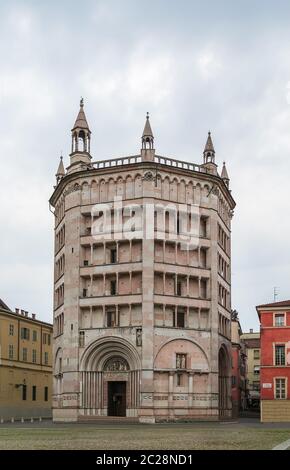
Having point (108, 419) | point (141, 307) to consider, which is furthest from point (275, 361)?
point (108, 419)

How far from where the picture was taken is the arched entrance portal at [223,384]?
7950 centimetres

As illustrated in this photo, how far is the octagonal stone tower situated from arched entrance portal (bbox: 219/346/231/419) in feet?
4.73

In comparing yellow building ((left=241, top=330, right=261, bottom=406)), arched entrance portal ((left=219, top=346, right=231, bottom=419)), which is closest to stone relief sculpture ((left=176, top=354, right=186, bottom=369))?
arched entrance portal ((left=219, top=346, right=231, bottom=419))

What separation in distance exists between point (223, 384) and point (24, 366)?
104 ft

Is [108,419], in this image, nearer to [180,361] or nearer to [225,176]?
[180,361]

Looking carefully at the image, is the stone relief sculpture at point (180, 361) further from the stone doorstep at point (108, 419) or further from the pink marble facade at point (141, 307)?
the stone doorstep at point (108, 419)

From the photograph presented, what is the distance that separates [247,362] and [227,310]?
77741 mm

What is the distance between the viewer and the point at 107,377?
73.3 metres

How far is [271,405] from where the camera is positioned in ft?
228

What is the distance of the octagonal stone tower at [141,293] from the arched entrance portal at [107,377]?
0.33 ft

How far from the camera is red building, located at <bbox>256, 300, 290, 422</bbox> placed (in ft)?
228

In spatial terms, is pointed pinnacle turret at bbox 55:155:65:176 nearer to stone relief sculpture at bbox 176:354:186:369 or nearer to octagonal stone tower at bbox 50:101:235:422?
octagonal stone tower at bbox 50:101:235:422

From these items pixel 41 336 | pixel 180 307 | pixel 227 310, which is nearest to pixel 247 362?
pixel 41 336

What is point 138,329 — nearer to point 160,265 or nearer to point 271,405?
point 160,265
